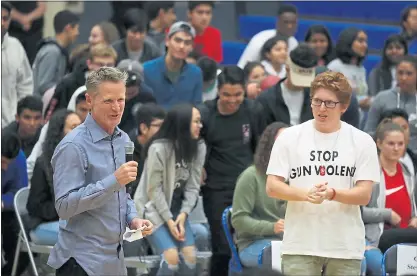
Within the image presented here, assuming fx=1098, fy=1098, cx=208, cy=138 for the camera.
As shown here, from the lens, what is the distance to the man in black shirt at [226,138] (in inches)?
339

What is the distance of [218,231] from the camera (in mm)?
8484

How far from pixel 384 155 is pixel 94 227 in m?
3.24

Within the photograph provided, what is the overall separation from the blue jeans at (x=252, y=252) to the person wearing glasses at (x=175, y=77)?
6.98 ft

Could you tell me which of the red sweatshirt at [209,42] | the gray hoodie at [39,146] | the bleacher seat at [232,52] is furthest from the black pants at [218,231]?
the bleacher seat at [232,52]

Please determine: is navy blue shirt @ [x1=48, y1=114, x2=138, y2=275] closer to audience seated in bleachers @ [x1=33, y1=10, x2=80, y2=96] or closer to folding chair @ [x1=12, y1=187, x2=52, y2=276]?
folding chair @ [x1=12, y1=187, x2=52, y2=276]

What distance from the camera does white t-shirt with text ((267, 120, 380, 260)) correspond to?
19.0 feet

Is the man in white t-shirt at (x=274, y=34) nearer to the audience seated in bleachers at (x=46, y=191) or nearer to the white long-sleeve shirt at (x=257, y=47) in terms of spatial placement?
the white long-sleeve shirt at (x=257, y=47)

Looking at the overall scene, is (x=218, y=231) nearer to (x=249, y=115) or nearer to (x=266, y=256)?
(x=249, y=115)

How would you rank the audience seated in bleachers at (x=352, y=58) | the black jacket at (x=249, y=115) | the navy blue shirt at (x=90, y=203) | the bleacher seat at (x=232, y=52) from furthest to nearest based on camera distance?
1. the bleacher seat at (x=232, y=52)
2. the audience seated in bleachers at (x=352, y=58)
3. the black jacket at (x=249, y=115)
4. the navy blue shirt at (x=90, y=203)

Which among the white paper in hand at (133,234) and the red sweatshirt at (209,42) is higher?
the red sweatshirt at (209,42)

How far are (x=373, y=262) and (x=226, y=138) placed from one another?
1.70 meters

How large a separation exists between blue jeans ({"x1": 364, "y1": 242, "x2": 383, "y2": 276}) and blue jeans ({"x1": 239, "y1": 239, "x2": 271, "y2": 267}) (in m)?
0.74

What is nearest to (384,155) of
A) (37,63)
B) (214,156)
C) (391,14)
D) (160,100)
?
(214,156)

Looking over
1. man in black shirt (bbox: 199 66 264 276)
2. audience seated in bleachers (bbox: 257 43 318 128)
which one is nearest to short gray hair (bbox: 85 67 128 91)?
man in black shirt (bbox: 199 66 264 276)
